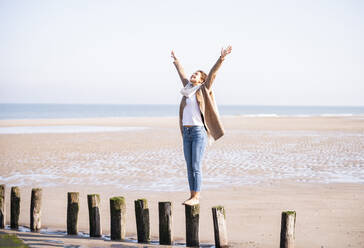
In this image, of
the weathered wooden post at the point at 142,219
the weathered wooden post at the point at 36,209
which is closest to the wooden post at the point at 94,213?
the weathered wooden post at the point at 142,219

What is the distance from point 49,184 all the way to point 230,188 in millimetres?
4868

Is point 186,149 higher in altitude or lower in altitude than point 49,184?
higher

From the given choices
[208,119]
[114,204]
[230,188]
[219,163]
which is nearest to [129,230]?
[114,204]

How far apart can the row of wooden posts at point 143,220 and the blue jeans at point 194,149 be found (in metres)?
0.50

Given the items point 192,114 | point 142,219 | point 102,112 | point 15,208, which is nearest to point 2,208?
point 15,208

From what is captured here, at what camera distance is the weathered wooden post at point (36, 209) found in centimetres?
712

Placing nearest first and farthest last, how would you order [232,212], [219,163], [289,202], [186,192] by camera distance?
[232,212], [289,202], [186,192], [219,163]

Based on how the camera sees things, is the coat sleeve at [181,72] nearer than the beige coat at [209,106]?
No

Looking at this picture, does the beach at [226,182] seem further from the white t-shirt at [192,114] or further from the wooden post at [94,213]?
the white t-shirt at [192,114]

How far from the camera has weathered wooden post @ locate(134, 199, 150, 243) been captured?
637 centimetres

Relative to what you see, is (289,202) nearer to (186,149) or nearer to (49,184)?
(186,149)

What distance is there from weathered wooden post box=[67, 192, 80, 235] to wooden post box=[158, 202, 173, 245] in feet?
4.97

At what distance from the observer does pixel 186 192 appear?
1028 centimetres

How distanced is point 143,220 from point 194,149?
1.34 meters
